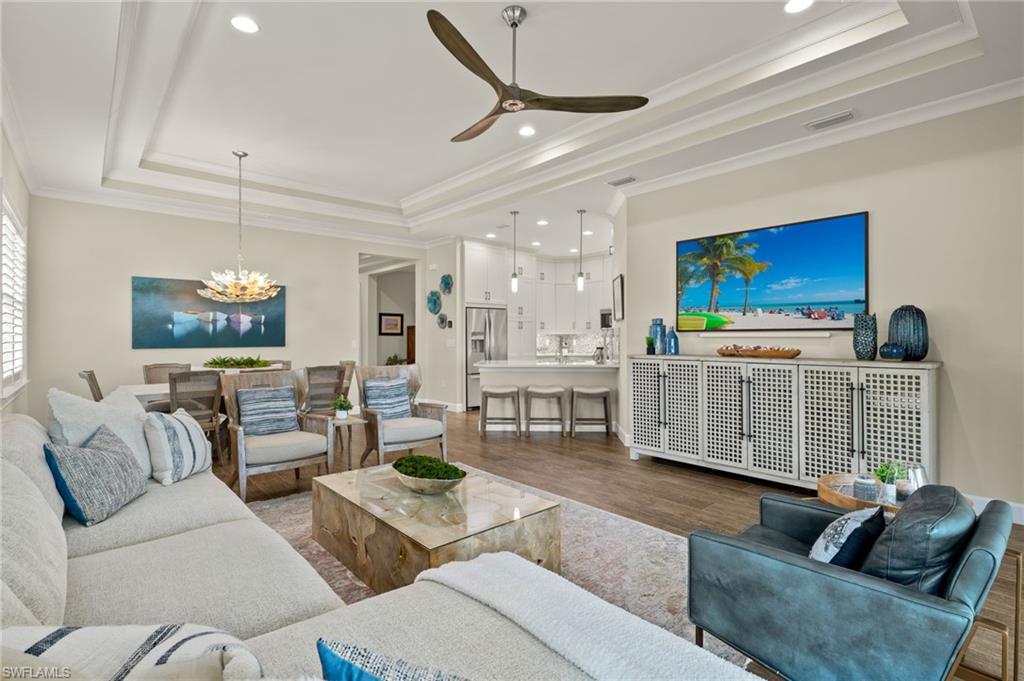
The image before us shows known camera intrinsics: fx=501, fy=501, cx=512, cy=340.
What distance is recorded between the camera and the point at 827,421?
3.71m

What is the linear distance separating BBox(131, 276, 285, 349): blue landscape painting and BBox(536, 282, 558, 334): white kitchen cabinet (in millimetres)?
4403

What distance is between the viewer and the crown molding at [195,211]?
214 inches

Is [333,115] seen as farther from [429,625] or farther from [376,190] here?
[429,625]

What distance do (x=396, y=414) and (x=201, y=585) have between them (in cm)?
314

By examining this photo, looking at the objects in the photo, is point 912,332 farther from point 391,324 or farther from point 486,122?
point 391,324

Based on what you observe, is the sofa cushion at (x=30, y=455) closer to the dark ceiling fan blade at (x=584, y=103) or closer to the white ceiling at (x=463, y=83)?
the white ceiling at (x=463, y=83)

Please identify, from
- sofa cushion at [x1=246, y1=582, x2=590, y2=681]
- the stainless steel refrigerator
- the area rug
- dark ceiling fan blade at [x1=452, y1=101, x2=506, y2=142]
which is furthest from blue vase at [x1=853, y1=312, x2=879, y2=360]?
→ the stainless steel refrigerator

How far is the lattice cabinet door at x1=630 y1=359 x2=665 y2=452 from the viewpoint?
4762 mm

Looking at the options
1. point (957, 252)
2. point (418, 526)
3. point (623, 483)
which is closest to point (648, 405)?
point (623, 483)

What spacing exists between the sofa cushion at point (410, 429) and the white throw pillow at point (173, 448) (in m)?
1.60

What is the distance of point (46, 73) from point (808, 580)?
14.9ft

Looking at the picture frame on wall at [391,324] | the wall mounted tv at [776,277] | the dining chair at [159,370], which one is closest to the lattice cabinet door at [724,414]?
the wall mounted tv at [776,277]

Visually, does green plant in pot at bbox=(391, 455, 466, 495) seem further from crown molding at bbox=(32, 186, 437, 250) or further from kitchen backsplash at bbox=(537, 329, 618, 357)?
kitchen backsplash at bbox=(537, 329, 618, 357)

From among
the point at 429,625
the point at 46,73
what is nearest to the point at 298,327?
the point at 46,73
